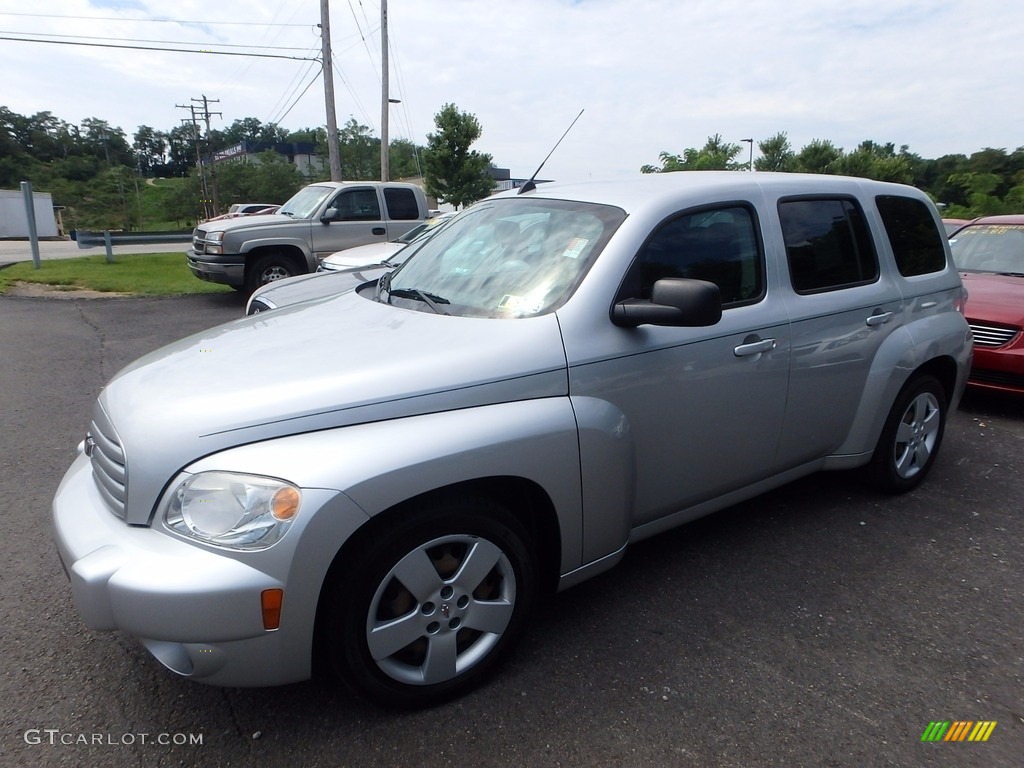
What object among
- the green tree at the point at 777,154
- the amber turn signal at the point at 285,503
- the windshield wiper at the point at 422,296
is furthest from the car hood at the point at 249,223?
the green tree at the point at 777,154

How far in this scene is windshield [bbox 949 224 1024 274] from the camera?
6590 mm

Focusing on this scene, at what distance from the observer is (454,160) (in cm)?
2794

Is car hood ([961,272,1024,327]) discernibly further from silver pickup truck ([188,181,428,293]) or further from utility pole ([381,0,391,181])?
utility pole ([381,0,391,181])

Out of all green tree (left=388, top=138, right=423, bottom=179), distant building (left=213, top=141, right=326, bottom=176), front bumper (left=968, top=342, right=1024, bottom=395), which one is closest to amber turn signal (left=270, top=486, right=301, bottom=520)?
front bumper (left=968, top=342, right=1024, bottom=395)

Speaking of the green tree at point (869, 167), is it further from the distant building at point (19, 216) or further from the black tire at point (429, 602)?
the distant building at point (19, 216)

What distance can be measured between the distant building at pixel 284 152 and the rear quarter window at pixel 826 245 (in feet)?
236

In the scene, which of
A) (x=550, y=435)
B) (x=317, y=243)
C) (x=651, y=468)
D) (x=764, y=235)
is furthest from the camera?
(x=317, y=243)

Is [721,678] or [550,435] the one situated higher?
[550,435]

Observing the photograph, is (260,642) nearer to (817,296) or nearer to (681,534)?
(681,534)

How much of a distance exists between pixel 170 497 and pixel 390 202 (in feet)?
33.7

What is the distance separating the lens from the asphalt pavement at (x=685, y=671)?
2.26m

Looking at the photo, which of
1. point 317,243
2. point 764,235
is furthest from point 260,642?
point 317,243

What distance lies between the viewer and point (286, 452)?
6.88 feet

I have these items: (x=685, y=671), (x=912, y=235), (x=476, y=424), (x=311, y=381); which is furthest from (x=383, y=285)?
(x=912, y=235)
